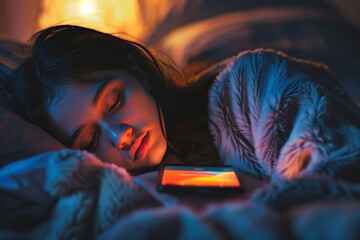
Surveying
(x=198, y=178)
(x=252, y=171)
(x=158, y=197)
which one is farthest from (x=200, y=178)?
(x=252, y=171)

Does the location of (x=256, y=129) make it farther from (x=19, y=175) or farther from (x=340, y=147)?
(x=19, y=175)

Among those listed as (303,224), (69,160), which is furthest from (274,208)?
(69,160)

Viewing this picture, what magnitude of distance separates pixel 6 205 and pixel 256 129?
0.57m

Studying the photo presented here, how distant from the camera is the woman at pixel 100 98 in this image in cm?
80

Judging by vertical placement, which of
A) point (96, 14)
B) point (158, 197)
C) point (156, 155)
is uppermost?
point (96, 14)

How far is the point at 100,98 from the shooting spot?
803 mm

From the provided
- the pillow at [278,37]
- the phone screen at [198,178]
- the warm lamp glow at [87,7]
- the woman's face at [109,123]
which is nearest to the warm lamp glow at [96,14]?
the warm lamp glow at [87,7]

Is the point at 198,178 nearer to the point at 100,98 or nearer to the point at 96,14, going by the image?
the point at 100,98

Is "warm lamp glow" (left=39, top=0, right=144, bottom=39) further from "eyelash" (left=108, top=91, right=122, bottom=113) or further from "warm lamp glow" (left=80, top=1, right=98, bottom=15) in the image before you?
"eyelash" (left=108, top=91, right=122, bottom=113)

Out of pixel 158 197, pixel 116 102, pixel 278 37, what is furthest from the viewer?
pixel 278 37

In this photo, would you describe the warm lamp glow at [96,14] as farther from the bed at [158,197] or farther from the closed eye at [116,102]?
the closed eye at [116,102]

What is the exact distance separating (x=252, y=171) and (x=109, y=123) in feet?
1.28

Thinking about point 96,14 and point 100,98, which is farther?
point 96,14

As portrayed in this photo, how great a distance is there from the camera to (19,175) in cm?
→ 58
